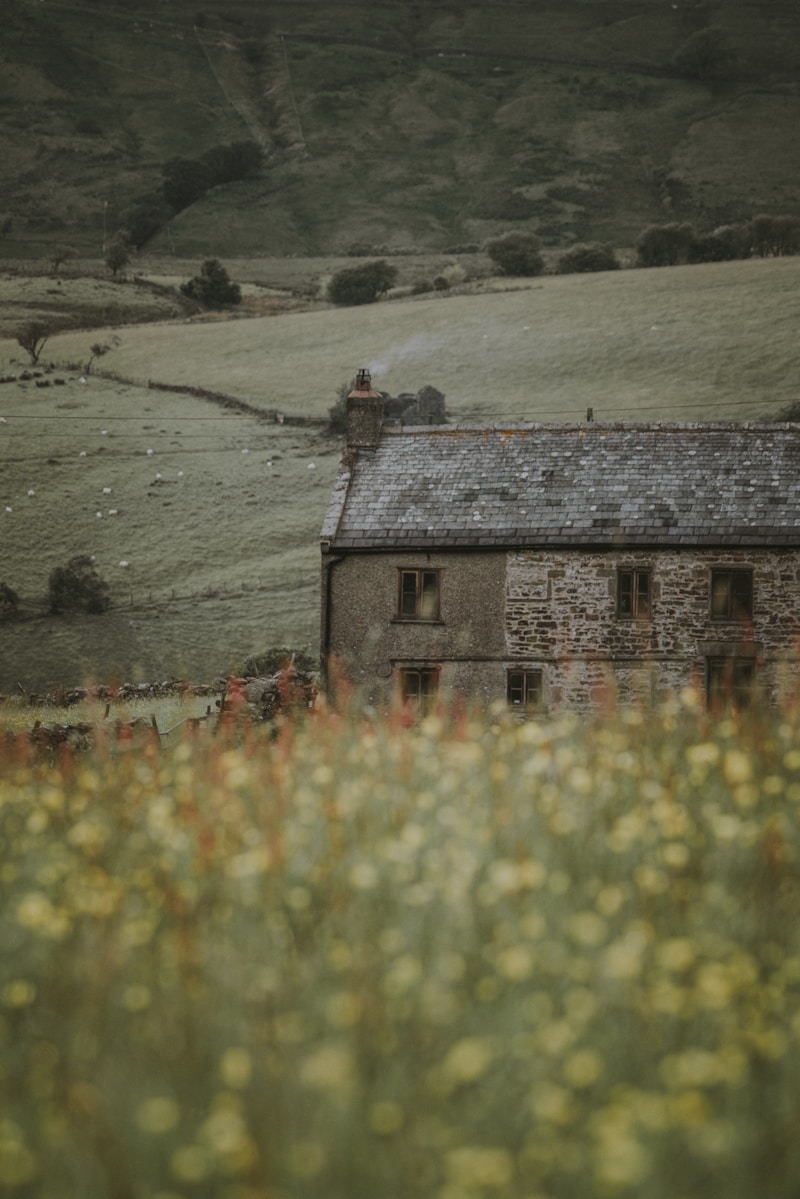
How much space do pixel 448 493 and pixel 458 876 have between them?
23481mm

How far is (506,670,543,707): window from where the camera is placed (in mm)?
29266

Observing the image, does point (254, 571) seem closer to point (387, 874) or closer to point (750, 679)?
point (750, 679)

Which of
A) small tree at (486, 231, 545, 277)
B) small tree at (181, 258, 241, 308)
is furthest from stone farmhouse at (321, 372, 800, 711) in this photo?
small tree at (486, 231, 545, 277)

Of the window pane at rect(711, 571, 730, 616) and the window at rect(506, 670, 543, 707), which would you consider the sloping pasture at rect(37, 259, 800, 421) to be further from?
the window at rect(506, 670, 543, 707)

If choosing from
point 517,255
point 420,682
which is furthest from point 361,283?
point 420,682

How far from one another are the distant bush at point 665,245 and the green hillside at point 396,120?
15079mm

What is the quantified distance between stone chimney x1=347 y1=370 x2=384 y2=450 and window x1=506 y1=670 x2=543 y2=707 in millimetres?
7594

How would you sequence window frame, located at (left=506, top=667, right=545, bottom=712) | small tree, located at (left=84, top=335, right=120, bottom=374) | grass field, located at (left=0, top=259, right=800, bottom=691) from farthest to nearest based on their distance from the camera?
small tree, located at (left=84, top=335, right=120, bottom=374) < grass field, located at (left=0, top=259, right=800, bottom=691) < window frame, located at (left=506, top=667, right=545, bottom=712)

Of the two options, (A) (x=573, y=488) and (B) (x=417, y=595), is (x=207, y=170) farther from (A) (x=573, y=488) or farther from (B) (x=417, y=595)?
(B) (x=417, y=595)

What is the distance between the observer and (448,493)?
30.9 m

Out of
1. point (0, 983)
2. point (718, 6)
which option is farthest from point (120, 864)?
point (718, 6)

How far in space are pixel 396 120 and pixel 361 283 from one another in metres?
73.3

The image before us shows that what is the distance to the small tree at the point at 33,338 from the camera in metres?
75.1

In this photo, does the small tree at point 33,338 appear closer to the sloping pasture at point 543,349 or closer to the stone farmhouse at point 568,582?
the sloping pasture at point 543,349
